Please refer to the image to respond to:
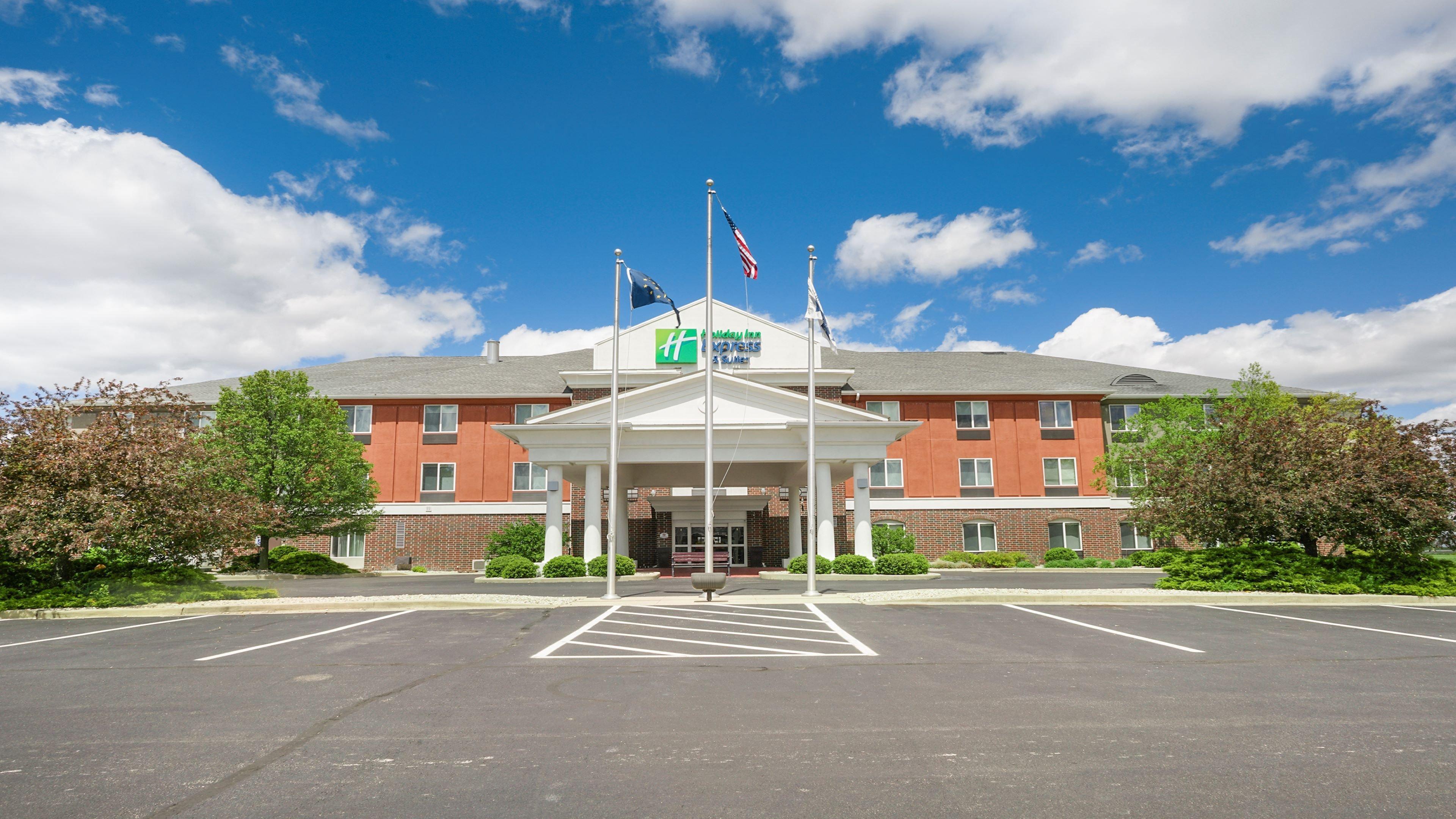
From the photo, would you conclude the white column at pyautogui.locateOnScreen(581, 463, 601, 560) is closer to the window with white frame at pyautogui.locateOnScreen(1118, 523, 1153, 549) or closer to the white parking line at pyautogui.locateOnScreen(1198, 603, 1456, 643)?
the white parking line at pyautogui.locateOnScreen(1198, 603, 1456, 643)

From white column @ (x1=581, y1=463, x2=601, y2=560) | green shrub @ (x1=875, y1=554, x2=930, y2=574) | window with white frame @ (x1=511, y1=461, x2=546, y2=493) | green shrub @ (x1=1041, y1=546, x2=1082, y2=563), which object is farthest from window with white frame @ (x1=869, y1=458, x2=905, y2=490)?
white column @ (x1=581, y1=463, x2=601, y2=560)

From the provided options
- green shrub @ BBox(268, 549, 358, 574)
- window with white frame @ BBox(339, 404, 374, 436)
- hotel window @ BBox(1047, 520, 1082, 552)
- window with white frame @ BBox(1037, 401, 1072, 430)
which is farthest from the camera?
window with white frame @ BBox(339, 404, 374, 436)

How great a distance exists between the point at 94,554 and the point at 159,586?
229cm

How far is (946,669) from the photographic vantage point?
9.45 metres

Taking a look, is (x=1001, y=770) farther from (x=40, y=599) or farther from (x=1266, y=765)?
(x=40, y=599)

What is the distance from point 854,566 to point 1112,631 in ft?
42.8

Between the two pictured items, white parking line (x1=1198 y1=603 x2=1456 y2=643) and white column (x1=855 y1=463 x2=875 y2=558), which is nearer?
white parking line (x1=1198 y1=603 x2=1456 y2=643)

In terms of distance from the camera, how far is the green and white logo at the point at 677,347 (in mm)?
38281

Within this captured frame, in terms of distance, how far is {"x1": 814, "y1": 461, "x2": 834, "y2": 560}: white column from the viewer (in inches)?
1041

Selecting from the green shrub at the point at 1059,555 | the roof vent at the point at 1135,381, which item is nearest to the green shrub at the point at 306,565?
the green shrub at the point at 1059,555

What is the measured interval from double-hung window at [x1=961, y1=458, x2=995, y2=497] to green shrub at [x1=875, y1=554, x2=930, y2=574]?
16.5 metres

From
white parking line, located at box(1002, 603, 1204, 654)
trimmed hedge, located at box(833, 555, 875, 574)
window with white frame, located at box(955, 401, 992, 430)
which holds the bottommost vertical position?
white parking line, located at box(1002, 603, 1204, 654)

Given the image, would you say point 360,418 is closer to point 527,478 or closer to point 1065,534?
point 527,478

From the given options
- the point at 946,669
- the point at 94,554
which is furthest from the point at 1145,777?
the point at 94,554
